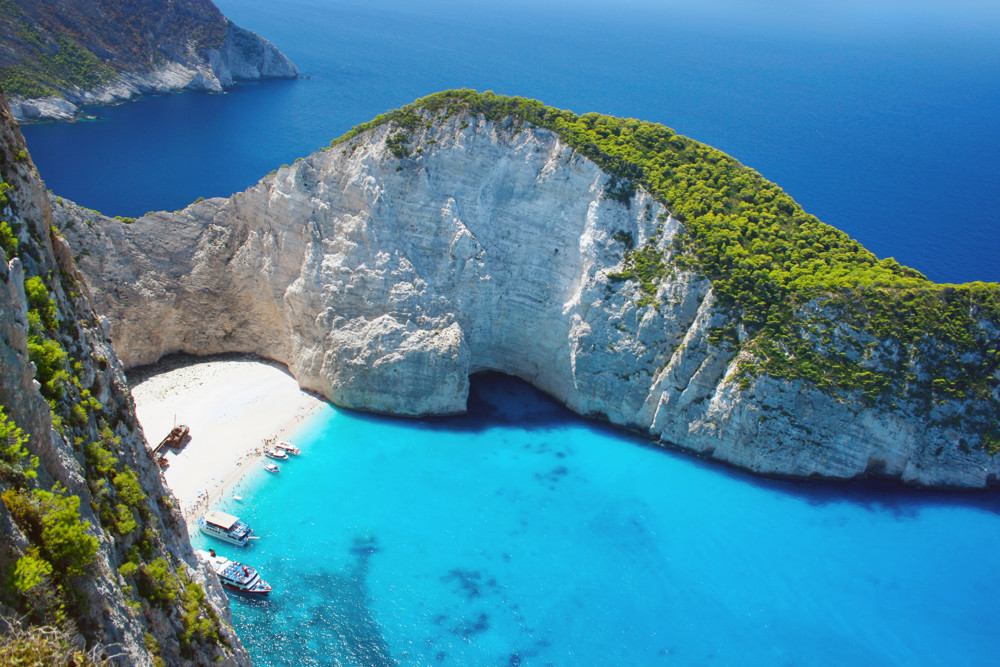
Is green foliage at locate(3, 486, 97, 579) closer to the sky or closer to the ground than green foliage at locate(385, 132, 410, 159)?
closer to the ground

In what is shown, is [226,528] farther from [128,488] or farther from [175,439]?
[128,488]

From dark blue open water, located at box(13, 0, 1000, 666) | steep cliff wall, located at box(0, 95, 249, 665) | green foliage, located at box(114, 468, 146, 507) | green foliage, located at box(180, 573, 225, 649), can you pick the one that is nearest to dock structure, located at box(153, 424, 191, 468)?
dark blue open water, located at box(13, 0, 1000, 666)

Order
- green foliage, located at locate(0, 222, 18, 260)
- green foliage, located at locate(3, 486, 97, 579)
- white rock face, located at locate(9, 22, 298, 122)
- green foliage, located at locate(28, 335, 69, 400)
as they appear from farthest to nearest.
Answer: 1. white rock face, located at locate(9, 22, 298, 122)
2. green foliage, located at locate(0, 222, 18, 260)
3. green foliage, located at locate(28, 335, 69, 400)
4. green foliage, located at locate(3, 486, 97, 579)

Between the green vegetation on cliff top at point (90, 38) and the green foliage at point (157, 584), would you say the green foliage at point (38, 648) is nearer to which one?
the green foliage at point (157, 584)

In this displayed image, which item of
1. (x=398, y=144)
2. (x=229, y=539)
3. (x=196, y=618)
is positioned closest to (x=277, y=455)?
(x=229, y=539)

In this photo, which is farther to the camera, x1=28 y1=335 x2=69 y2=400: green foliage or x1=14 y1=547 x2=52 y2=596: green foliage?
x1=28 y1=335 x2=69 y2=400: green foliage

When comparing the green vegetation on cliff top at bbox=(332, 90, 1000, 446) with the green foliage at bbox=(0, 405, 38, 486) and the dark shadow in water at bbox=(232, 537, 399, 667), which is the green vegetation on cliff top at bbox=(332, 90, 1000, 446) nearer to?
the dark shadow in water at bbox=(232, 537, 399, 667)

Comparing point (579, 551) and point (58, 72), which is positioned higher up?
point (58, 72)
